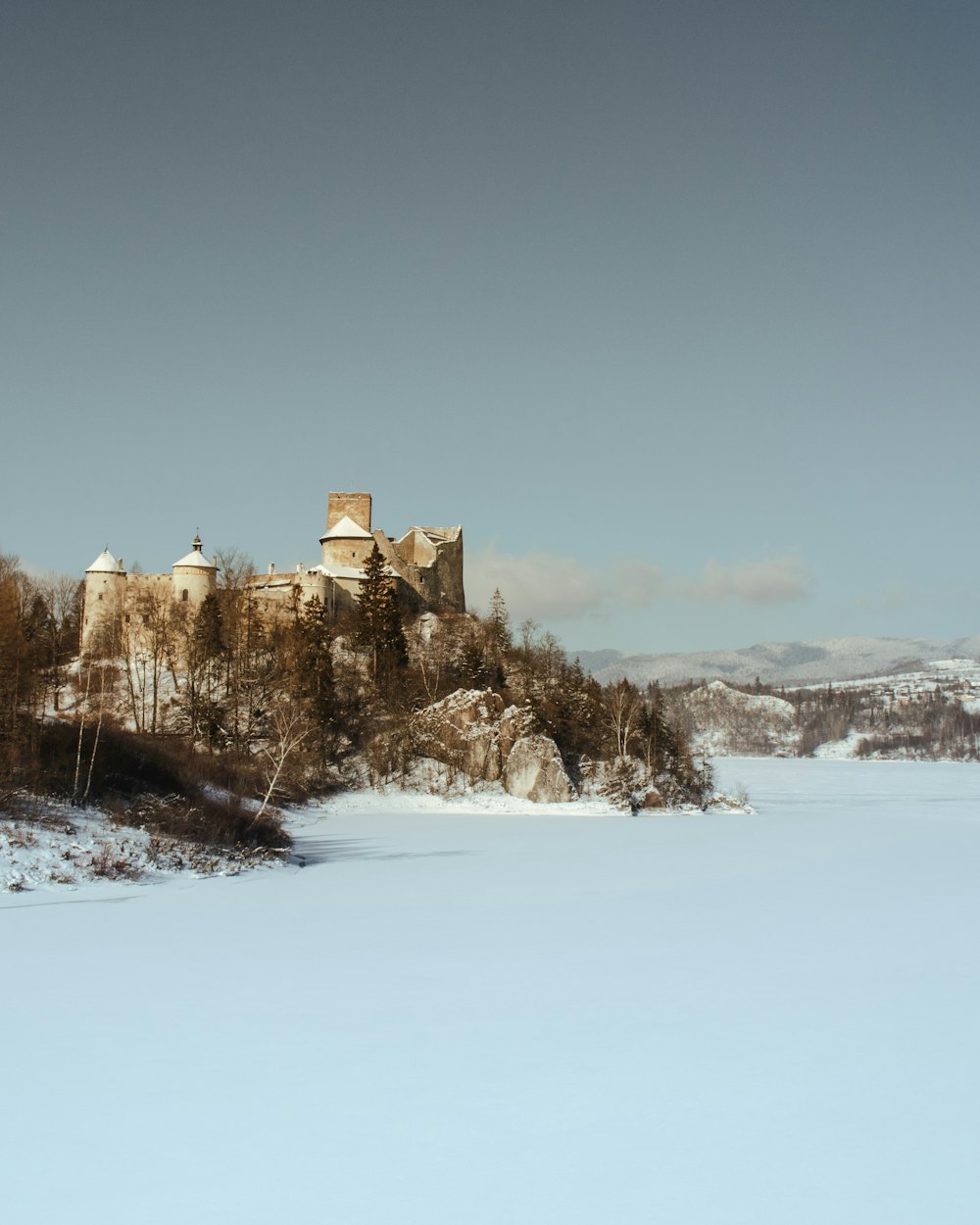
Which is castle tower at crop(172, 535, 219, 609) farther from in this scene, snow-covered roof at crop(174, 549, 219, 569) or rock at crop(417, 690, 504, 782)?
rock at crop(417, 690, 504, 782)

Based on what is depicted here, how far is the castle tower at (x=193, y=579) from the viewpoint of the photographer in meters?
52.5

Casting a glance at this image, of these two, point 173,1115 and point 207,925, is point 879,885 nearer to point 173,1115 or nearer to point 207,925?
point 207,925

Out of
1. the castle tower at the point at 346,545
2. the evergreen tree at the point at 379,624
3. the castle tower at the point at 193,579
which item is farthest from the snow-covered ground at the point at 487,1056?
the castle tower at the point at 346,545

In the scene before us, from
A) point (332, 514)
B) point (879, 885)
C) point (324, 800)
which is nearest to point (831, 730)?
point (332, 514)

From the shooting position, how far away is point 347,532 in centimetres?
5856

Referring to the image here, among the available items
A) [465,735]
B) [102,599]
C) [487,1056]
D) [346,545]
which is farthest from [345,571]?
[487,1056]

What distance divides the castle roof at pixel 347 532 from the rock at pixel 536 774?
1954 centimetres

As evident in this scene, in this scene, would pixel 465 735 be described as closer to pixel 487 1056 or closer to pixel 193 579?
pixel 193 579

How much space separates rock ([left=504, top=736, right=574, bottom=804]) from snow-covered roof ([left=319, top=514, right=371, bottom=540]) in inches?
769

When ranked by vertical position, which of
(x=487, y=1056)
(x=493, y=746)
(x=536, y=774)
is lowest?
(x=536, y=774)

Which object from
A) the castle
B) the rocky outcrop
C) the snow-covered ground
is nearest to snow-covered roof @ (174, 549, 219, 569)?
the castle

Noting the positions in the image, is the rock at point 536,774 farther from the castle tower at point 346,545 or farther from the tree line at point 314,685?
the castle tower at point 346,545

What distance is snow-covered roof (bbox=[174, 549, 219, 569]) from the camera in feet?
175

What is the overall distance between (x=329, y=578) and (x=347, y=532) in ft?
15.1
